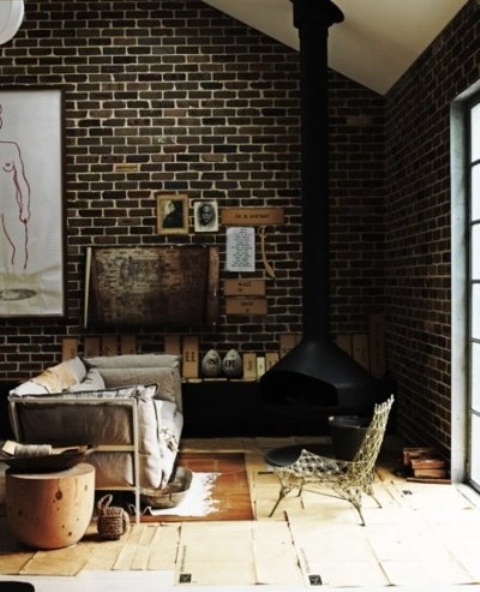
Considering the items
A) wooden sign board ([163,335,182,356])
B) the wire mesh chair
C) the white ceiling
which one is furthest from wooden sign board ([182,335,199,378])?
the white ceiling

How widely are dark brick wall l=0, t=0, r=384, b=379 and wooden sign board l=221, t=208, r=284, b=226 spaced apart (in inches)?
2.6

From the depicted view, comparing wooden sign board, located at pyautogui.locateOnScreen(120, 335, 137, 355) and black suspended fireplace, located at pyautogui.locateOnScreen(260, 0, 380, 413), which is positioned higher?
black suspended fireplace, located at pyautogui.locateOnScreen(260, 0, 380, 413)

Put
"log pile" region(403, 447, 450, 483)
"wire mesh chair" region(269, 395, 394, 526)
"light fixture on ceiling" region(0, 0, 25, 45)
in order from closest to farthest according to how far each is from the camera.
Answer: "light fixture on ceiling" region(0, 0, 25, 45)
"wire mesh chair" region(269, 395, 394, 526)
"log pile" region(403, 447, 450, 483)

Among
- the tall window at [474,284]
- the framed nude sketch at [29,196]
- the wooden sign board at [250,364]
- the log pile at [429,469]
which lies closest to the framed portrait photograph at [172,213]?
the framed nude sketch at [29,196]

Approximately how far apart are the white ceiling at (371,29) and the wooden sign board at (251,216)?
4.60 ft

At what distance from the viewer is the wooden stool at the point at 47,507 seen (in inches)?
168

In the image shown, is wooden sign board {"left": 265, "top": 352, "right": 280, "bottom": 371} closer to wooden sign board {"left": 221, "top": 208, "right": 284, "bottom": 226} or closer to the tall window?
wooden sign board {"left": 221, "top": 208, "right": 284, "bottom": 226}

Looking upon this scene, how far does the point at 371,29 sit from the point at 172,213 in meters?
2.36

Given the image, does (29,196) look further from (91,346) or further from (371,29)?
(371,29)

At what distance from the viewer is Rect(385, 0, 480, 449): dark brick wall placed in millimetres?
5457

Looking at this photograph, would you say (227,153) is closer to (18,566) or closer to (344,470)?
(344,470)

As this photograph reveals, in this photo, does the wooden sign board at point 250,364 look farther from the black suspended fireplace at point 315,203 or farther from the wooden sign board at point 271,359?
the black suspended fireplace at point 315,203

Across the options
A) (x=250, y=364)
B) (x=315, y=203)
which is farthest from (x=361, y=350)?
(x=315, y=203)

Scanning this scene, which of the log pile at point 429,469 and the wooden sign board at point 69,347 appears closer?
the log pile at point 429,469
